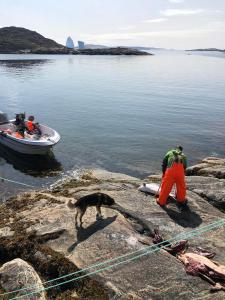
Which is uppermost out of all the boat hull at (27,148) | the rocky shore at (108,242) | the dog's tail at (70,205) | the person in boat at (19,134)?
the dog's tail at (70,205)

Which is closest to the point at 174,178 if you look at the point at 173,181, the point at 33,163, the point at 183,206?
the point at 173,181

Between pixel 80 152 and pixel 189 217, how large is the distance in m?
14.5

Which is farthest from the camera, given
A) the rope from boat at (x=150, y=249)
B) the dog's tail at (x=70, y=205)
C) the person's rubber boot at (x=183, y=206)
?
the person's rubber boot at (x=183, y=206)

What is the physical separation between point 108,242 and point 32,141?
47.4ft

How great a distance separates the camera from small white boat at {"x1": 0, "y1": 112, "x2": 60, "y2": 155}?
76.3 ft

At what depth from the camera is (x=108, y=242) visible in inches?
398

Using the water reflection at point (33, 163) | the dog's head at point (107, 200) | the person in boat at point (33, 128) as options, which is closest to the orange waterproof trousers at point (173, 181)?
the dog's head at point (107, 200)

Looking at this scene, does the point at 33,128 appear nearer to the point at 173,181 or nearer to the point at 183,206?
the point at 173,181

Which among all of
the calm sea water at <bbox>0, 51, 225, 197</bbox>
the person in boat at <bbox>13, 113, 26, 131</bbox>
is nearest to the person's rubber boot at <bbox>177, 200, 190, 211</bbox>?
the calm sea water at <bbox>0, 51, 225, 197</bbox>

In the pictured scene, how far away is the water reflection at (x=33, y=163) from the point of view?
22.1m

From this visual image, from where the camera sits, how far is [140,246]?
393 inches

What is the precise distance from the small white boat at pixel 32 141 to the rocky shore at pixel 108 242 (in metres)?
8.84

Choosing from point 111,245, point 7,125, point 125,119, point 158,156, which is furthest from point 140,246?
point 125,119

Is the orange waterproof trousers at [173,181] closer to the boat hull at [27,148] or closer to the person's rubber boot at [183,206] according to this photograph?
the person's rubber boot at [183,206]
